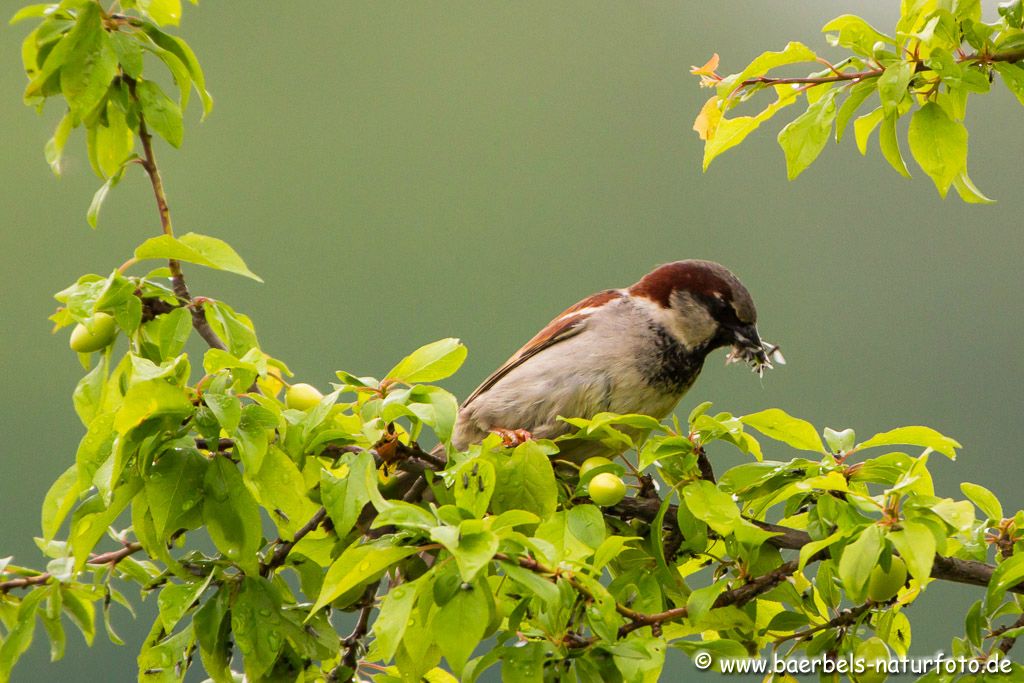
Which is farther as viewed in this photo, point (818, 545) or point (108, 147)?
point (108, 147)

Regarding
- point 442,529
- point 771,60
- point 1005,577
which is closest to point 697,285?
point 771,60

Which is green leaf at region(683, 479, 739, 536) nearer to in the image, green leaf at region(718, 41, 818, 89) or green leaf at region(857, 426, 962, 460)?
green leaf at region(857, 426, 962, 460)

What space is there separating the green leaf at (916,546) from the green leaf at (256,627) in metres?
0.94

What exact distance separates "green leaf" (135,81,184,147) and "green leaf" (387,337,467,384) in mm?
817

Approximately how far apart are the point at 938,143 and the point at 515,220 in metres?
13.2

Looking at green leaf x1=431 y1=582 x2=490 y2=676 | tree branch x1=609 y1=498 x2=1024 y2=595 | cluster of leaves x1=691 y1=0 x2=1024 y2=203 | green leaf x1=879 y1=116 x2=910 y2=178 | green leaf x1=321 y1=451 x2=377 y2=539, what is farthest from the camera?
green leaf x1=879 y1=116 x2=910 y2=178

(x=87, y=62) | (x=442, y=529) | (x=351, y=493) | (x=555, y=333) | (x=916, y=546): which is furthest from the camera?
(x=555, y=333)

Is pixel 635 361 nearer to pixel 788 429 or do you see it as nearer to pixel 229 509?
pixel 788 429

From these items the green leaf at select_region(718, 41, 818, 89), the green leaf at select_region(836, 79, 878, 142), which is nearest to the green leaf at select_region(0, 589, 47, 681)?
the green leaf at select_region(718, 41, 818, 89)

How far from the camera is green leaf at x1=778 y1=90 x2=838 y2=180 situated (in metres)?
2.04

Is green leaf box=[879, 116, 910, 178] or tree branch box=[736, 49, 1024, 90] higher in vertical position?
tree branch box=[736, 49, 1024, 90]

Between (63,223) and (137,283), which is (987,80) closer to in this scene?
(137,283)

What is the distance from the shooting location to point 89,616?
2219 mm

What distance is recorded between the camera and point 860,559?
1.55 metres
